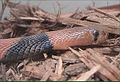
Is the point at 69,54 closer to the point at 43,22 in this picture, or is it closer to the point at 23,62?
the point at 23,62

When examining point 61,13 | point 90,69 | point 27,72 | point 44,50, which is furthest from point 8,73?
point 61,13

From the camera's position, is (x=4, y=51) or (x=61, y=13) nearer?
(x=4, y=51)

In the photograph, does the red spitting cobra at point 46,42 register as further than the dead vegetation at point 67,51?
Yes

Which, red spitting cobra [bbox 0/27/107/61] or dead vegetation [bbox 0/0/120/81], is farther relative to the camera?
red spitting cobra [bbox 0/27/107/61]

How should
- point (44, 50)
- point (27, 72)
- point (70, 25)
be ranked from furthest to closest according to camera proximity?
point (70, 25), point (44, 50), point (27, 72)
